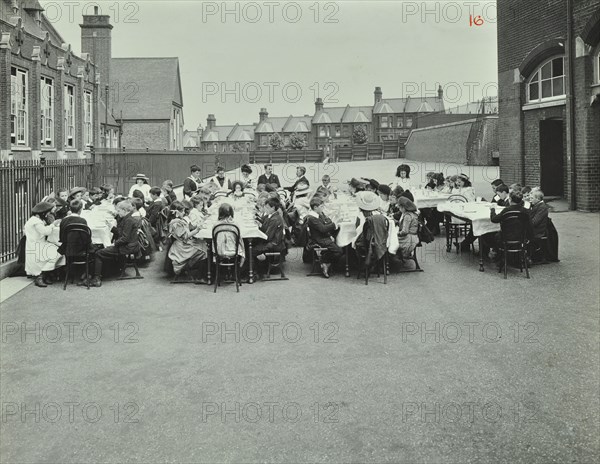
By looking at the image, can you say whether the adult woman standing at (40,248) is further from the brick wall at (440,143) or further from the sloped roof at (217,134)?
the sloped roof at (217,134)

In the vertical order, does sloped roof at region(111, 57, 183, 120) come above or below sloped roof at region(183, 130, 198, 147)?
below

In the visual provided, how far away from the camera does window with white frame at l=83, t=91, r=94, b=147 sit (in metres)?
31.9

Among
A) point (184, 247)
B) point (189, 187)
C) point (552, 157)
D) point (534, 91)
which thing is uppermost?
point (534, 91)

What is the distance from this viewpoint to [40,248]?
33.0 ft

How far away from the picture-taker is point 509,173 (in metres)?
22.3

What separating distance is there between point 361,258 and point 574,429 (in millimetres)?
6044

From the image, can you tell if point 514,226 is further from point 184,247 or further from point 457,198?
point 184,247

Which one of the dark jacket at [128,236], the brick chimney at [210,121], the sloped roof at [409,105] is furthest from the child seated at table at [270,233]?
the brick chimney at [210,121]

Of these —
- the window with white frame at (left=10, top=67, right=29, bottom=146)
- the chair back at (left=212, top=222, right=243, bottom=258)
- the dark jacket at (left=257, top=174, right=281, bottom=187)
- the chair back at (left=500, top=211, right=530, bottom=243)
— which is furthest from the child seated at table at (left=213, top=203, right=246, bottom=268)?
the window with white frame at (left=10, top=67, right=29, bottom=146)

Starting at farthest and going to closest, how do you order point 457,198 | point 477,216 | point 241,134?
point 241,134 → point 457,198 → point 477,216

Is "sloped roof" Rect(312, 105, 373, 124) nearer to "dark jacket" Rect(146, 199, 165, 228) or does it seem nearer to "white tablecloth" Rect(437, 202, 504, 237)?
"white tablecloth" Rect(437, 202, 504, 237)

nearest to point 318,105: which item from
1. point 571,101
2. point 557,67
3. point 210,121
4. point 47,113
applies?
point 210,121

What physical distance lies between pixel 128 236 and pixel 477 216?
6.18m

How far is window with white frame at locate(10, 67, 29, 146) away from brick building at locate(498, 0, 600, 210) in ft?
61.5
